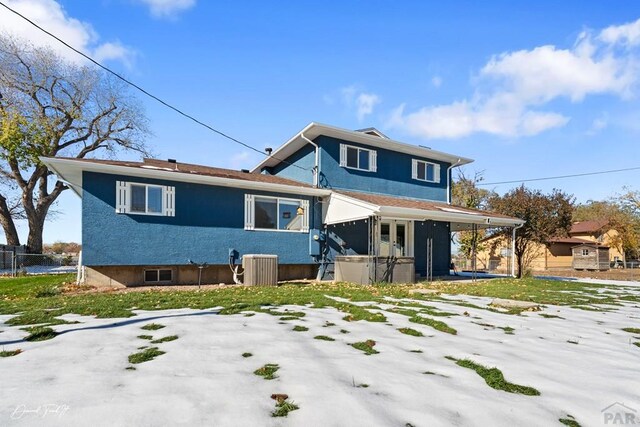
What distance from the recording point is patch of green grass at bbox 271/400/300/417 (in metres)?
2.42

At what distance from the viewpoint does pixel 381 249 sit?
14734 millimetres

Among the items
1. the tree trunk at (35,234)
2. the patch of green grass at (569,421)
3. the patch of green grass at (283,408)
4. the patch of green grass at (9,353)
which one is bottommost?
the patch of green grass at (569,421)

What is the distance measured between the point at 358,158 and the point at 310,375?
13111mm

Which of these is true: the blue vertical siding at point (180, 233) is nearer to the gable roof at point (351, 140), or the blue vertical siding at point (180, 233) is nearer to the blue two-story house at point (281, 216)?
the blue two-story house at point (281, 216)

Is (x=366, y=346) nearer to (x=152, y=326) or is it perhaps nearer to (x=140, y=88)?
(x=152, y=326)

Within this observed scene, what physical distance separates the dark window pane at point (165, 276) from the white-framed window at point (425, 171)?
11987 mm

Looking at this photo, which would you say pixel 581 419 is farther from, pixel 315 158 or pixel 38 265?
pixel 38 265

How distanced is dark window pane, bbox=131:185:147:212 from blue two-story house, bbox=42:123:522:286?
3 cm

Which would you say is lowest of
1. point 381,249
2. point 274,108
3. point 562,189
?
point 381,249

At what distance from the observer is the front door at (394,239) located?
14.8 meters

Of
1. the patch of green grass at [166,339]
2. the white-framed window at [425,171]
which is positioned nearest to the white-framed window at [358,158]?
the white-framed window at [425,171]

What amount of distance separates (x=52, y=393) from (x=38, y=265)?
86.1ft

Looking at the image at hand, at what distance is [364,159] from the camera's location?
51.5ft

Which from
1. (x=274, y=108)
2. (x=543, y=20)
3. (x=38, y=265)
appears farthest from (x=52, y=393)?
(x=38, y=265)
